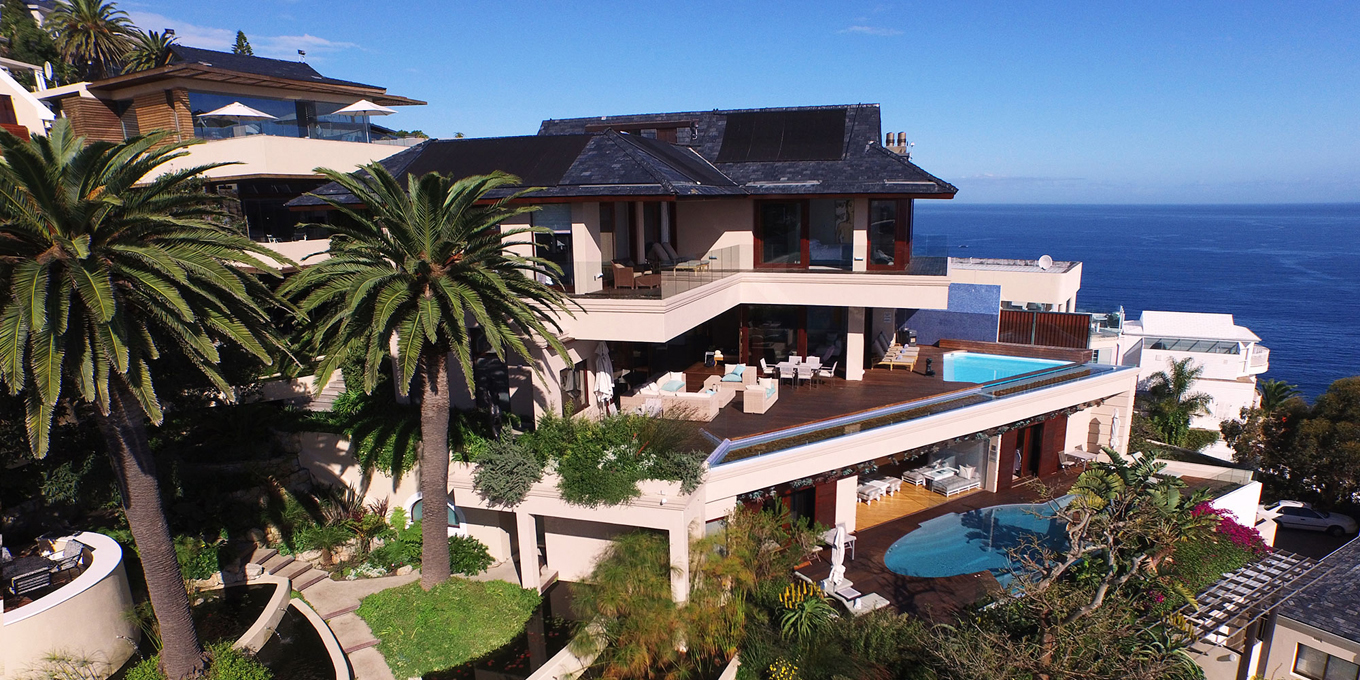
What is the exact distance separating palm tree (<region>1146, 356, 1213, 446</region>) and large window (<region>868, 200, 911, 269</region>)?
17.7m

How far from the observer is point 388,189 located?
47.0 feet

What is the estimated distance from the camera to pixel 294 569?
1823 cm

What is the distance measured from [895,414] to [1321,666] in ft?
32.5

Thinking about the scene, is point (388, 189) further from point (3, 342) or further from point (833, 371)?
point (833, 371)

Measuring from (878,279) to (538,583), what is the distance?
12975 millimetres

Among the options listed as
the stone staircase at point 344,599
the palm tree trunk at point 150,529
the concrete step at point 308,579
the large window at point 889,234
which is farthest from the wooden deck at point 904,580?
the palm tree trunk at point 150,529

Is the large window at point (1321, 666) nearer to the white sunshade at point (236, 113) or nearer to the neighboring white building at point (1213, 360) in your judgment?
the neighboring white building at point (1213, 360)

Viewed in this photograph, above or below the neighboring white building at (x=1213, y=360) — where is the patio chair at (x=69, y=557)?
above

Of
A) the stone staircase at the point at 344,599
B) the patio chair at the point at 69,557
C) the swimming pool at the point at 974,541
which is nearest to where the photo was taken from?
the patio chair at the point at 69,557

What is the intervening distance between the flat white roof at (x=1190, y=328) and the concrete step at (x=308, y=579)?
47941 mm

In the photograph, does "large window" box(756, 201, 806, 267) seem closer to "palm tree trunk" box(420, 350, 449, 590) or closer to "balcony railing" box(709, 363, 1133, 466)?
"balcony railing" box(709, 363, 1133, 466)

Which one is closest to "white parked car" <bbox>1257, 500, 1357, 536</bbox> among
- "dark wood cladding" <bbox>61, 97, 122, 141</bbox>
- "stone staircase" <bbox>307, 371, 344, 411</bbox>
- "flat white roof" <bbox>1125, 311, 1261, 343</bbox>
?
"flat white roof" <bbox>1125, 311, 1261, 343</bbox>

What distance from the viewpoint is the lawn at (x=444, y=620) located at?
14867 millimetres

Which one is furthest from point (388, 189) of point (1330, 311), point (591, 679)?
point (1330, 311)
